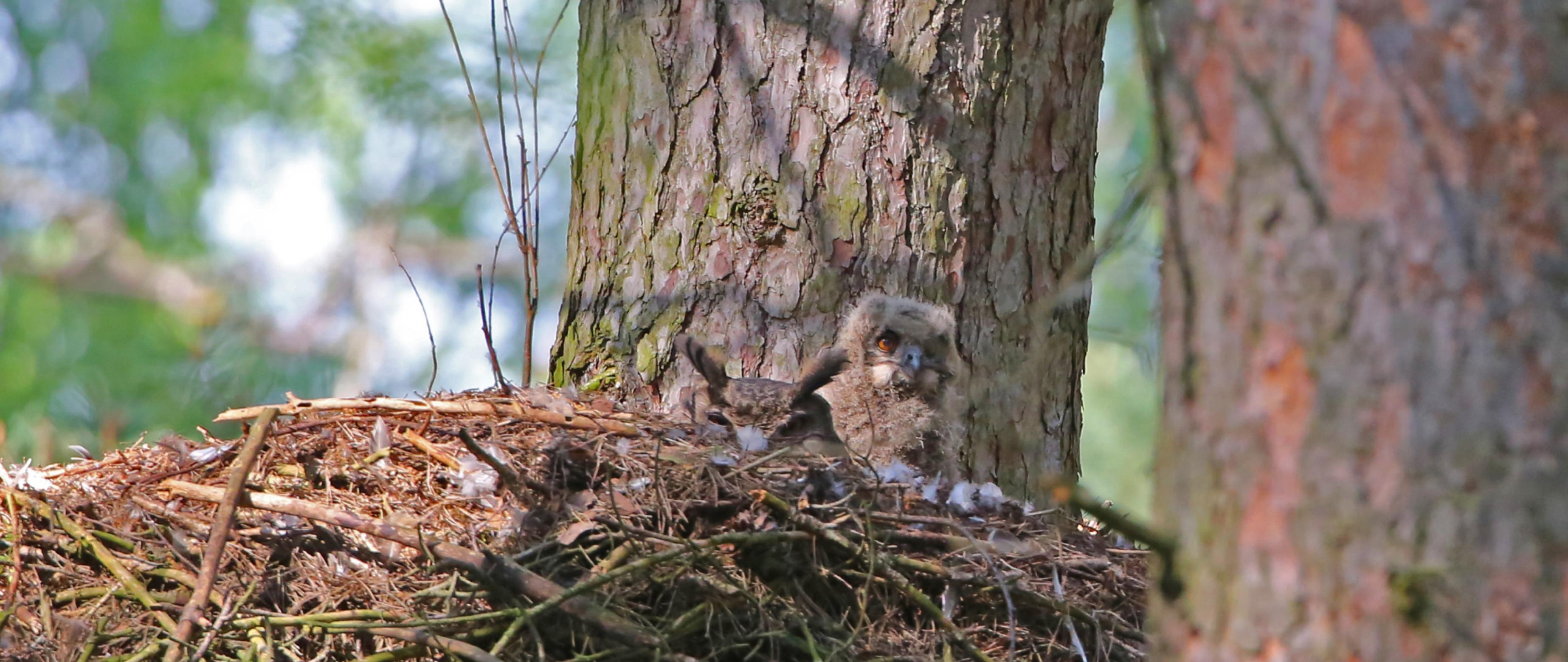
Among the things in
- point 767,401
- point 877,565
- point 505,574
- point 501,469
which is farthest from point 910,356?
point 505,574

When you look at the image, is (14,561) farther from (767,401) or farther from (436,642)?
(767,401)

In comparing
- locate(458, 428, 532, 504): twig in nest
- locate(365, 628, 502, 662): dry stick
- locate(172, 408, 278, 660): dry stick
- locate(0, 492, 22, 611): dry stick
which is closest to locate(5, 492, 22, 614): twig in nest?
locate(0, 492, 22, 611): dry stick

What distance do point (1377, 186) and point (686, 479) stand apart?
1749mm

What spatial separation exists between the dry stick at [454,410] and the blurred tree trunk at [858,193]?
0.78 m

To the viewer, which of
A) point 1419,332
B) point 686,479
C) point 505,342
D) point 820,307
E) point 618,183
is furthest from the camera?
point 505,342

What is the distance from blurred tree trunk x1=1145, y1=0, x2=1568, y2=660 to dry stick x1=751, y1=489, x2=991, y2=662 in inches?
46.5

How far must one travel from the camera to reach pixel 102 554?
9.72 feet

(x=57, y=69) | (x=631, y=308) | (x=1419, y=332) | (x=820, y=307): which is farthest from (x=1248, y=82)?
(x=57, y=69)

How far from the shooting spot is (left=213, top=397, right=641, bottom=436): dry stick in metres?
3.29

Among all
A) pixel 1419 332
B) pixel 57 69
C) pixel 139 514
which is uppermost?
pixel 57 69

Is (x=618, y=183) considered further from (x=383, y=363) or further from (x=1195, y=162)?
(x=383, y=363)

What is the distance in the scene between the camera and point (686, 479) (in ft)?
9.66

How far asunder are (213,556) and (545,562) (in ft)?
2.35

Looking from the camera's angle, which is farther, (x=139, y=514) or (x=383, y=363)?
(x=383, y=363)
